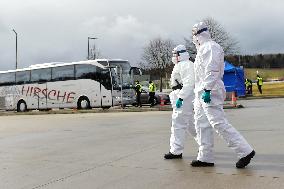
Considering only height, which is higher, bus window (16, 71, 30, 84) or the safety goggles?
bus window (16, 71, 30, 84)

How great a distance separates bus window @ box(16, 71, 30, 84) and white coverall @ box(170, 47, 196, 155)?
93.5 ft

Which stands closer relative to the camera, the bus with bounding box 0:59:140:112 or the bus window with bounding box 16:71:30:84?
the bus with bounding box 0:59:140:112

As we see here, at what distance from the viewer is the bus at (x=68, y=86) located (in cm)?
2939

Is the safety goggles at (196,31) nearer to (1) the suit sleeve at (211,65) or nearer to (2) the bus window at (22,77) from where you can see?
(1) the suit sleeve at (211,65)

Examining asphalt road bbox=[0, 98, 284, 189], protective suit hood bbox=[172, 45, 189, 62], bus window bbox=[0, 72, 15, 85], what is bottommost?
asphalt road bbox=[0, 98, 284, 189]

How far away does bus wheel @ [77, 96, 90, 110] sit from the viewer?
30.6 meters

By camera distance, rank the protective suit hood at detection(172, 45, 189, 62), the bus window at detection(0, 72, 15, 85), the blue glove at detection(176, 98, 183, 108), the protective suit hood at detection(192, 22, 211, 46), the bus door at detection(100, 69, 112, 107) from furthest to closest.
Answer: the bus window at detection(0, 72, 15, 85)
the bus door at detection(100, 69, 112, 107)
the protective suit hood at detection(172, 45, 189, 62)
the blue glove at detection(176, 98, 183, 108)
the protective suit hood at detection(192, 22, 211, 46)

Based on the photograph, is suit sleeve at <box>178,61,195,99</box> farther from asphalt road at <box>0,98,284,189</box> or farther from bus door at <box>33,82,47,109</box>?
bus door at <box>33,82,47,109</box>

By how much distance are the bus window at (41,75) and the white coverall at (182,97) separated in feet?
87.6

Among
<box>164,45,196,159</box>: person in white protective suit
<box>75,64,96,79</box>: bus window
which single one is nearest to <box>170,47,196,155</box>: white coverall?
<box>164,45,196,159</box>: person in white protective suit

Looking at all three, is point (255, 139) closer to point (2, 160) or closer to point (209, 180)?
point (209, 180)

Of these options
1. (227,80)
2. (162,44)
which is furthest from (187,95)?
(162,44)

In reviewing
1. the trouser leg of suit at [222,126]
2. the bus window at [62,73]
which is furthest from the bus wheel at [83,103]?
the trouser leg of suit at [222,126]

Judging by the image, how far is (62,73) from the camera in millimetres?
32438
